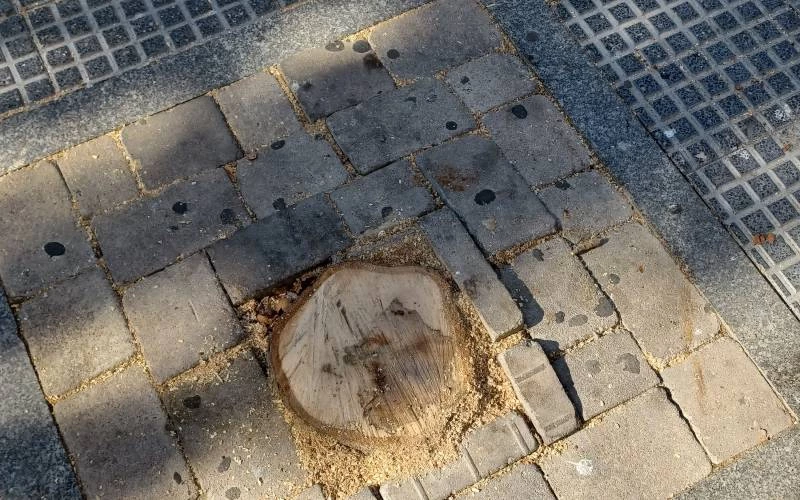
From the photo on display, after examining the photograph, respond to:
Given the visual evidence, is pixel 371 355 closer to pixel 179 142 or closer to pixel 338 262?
pixel 338 262

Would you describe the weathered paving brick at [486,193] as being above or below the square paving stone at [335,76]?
below

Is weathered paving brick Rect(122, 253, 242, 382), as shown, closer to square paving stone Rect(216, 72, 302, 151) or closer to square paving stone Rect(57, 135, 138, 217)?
square paving stone Rect(57, 135, 138, 217)

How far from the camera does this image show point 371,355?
2430 mm

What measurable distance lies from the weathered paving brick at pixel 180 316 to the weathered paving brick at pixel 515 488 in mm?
939

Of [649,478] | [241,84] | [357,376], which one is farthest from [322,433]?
[241,84]

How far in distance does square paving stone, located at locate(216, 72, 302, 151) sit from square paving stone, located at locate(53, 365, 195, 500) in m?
0.99

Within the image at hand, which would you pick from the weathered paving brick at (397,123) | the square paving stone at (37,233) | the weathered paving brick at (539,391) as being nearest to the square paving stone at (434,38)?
the weathered paving brick at (397,123)

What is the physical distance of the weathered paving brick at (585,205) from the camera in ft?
9.11

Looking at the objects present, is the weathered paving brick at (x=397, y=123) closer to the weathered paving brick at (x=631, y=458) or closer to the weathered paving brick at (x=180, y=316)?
the weathered paving brick at (x=180, y=316)

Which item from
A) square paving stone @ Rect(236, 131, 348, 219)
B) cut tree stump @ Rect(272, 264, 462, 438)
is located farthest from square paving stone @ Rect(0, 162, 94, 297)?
cut tree stump @ Rect(272, 264, 462, 438)

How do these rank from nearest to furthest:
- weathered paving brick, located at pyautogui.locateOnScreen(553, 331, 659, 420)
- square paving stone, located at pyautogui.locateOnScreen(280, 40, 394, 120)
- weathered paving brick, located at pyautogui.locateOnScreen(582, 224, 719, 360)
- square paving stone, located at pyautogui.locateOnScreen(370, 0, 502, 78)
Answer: weathered paving brick, located at pyautogui.locateOnScreen(553, 331, 659, 420) → weathered paving brick, located at pyautogui.locateOnScreen(582, 224, 719, 360) → square paving stone, located at pyautogui.locateOnScreen(280, 40, 394, 120) → square paving stone, located at pyautogui.locateOnScreen(370, 0, 502, 78)

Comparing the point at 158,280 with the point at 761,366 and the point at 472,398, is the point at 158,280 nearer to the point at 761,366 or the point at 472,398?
the point at 472,398

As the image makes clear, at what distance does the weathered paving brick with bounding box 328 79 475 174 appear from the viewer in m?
2.90

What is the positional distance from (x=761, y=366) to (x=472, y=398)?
3.27ft
